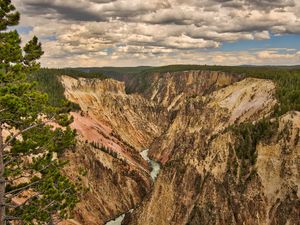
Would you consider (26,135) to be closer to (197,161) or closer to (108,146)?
(197,161)

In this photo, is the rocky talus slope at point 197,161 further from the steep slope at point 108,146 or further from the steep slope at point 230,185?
the steep slope at point 108,146

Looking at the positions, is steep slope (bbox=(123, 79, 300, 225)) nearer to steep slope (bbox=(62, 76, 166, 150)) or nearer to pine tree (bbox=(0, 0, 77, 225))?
pine tree (bbox=(0, 0, 77, 225))

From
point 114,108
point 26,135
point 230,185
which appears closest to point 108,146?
point 114,108

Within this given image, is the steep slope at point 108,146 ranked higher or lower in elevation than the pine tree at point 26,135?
lower

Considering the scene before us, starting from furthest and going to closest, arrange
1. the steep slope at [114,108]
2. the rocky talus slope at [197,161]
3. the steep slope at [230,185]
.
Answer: the steep slope at [114,108] < the rocky talus slope at [197,161] < the steep slope at [230,185]

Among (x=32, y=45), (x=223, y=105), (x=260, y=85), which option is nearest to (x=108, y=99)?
(x=223, y=105)

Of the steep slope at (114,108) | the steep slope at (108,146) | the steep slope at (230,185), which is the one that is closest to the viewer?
the steep slope at (230,185)

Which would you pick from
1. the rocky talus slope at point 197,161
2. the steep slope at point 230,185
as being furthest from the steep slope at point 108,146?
the steep slope at point 230,185
